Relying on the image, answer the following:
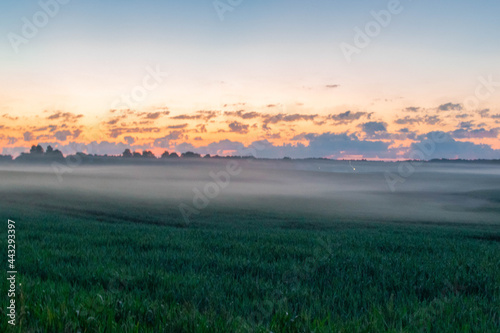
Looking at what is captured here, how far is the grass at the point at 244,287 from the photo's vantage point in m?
4.59

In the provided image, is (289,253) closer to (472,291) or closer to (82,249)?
(472,291)

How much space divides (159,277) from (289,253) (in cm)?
455

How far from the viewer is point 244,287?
271 inches

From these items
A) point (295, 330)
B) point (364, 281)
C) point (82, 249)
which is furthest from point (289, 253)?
point (295, 330)

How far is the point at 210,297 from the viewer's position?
608 centimetres

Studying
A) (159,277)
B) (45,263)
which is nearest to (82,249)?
(45,263)

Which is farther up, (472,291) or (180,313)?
(180,313)

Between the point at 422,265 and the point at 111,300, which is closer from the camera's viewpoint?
the point at 111,300

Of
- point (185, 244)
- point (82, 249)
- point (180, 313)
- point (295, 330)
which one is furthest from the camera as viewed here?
point (185, 244)

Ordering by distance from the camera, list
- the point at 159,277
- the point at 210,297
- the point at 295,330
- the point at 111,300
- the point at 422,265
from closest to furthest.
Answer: the point at 295,330, the point at 111,300, the point at 210,297, the point at 159,277, the point at 422,265

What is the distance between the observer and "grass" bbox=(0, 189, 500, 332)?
459cm

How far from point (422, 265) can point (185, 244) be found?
21.8 feet

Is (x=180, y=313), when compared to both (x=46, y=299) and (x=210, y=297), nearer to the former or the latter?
(x=210, y=297)

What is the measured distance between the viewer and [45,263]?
836 centimetres
